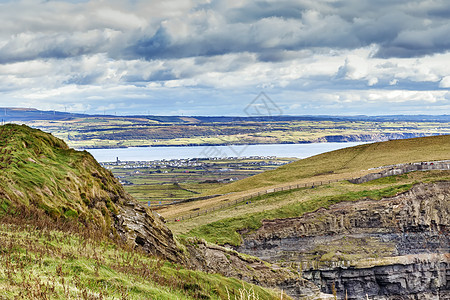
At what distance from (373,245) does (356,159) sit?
38244 mm

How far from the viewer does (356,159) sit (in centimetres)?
8675

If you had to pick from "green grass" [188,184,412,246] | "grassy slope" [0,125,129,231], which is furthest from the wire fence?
"grassy slope" [0,125,129,231]

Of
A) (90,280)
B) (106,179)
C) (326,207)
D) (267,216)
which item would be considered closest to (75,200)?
(106,179)

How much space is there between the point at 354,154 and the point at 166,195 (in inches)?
2773

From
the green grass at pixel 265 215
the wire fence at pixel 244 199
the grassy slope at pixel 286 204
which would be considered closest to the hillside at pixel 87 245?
the green grass at pixel 265 215

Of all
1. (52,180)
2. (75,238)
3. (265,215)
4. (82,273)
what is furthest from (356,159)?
(82,273)

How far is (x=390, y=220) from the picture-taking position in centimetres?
5253

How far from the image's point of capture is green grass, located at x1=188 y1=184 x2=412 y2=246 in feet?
157

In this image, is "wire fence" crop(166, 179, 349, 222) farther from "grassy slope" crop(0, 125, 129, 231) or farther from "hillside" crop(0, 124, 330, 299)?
"grassy slope" crop(0, 125, 129, 231)

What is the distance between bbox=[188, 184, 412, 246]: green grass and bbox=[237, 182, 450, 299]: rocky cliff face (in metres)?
0.95

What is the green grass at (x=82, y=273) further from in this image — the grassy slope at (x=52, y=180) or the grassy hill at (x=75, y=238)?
the grassy slope at (x=52, y=180)

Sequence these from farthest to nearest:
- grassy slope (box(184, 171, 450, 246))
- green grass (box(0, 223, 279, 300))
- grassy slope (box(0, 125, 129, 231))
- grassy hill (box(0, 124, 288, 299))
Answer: grassy slope (box(184, 171, 450, 246)) → grassy slope (box(0, 125, 129, 231)) → grassy hill (box(0, 124, 288, 299)) → green grass (box(0, 223, 279, 300))

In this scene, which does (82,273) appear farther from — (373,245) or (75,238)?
(373,245)

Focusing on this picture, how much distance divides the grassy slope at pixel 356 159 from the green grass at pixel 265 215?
19.4 metres
